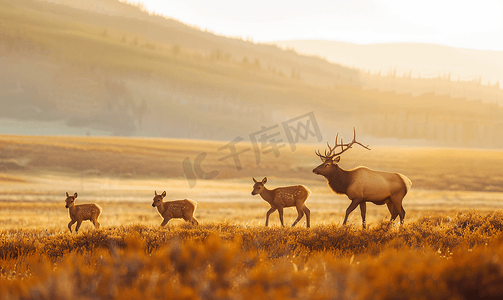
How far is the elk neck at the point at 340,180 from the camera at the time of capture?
14901 mm

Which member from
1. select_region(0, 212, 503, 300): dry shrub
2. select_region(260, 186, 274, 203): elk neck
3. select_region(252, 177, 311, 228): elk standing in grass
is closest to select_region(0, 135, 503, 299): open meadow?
select_region(0, 212, 503, 300): dry shrub

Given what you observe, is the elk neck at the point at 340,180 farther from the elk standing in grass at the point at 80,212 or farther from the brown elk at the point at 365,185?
the elk standing in grass at the point at 80,212

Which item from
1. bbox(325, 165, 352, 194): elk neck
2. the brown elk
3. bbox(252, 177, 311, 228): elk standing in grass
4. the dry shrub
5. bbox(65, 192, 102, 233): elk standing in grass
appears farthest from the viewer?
bbox(65, 192, 102, 233): elk standing in grass

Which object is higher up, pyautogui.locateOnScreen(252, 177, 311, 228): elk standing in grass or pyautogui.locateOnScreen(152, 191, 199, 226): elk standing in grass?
pyautogui.locateOnScreen(252, 177, 311, 228): elk standing in grass

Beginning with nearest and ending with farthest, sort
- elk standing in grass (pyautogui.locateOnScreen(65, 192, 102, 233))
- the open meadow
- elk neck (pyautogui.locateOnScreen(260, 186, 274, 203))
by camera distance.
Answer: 1. the open meadow
2. elk standing in grass (pyautogui.locateOnScreen(65, 192, 102, 233))
3. elk neck (pyautogui.locateOnScreen(260, 186, 274, 203))

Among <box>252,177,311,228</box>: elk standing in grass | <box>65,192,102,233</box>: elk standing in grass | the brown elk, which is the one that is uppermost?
the brown elk

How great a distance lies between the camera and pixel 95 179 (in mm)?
54500

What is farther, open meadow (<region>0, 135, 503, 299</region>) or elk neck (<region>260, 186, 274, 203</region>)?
elk neck (<region>260, 186, 274, 203</region>)

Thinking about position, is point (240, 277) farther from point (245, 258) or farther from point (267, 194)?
point (267, 194)

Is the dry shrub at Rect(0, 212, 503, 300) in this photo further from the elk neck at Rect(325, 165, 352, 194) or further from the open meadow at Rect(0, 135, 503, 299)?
the elk neck at Rect(325, 165, 352, 194)

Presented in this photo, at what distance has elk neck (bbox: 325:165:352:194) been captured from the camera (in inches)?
587

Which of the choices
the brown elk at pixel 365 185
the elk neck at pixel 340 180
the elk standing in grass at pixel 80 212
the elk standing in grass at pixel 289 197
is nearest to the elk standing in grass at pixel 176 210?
the elk standing in grass at pixel 80 212

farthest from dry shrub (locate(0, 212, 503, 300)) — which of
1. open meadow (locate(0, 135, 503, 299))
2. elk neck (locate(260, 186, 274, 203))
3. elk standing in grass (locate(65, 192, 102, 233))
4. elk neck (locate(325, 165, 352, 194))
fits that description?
elk standing in grass (locate(65, 192, 102, 233))

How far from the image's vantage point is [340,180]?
49.2 ft
